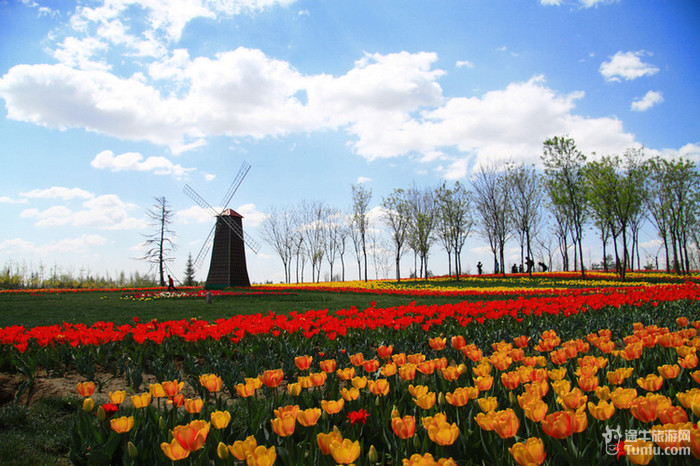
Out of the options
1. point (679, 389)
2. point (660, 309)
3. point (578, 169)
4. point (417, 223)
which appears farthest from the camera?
point (417, 223)

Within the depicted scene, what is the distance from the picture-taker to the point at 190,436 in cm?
165

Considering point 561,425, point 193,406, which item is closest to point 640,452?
point 561,425

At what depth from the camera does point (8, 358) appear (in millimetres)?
4559

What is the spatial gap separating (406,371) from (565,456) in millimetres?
1017

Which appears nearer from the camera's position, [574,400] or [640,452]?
[640,452]

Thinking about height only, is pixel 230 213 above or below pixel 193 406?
above

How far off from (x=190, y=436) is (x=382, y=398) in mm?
1280

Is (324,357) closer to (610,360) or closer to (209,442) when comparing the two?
(209,442)

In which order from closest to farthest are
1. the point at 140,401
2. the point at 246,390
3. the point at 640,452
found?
the point at 640,452, the point at 140,401, the point at 246,390

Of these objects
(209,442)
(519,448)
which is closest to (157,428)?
(209,442)

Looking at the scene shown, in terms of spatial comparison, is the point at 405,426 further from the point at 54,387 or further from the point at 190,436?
the point at 54,387

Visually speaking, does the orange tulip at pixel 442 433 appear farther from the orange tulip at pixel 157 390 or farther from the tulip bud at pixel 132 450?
the orange tulip at pixel 157 390

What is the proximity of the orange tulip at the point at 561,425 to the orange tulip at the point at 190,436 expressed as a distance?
1.35 meters

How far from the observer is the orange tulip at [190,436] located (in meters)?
1.63
